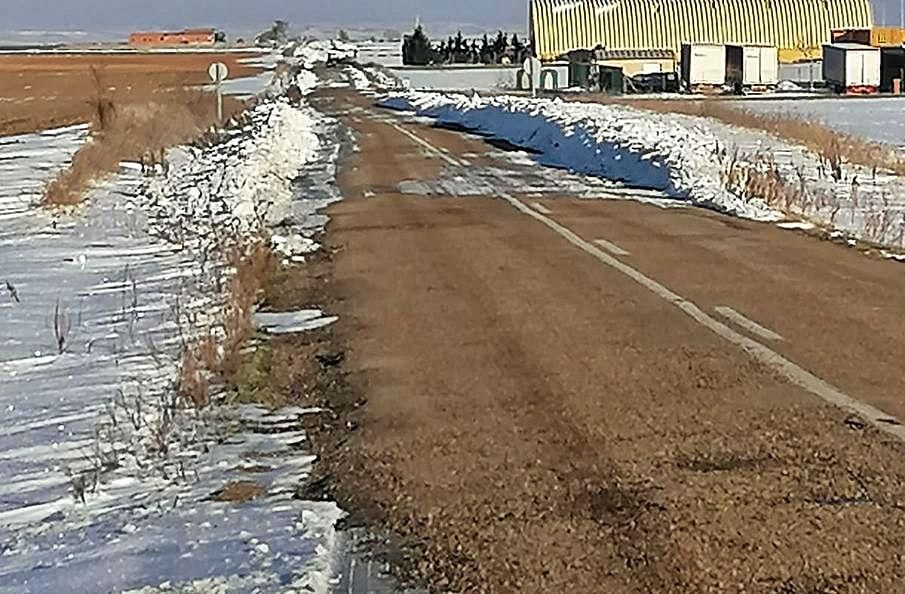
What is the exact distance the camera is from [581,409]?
7398 millimetres

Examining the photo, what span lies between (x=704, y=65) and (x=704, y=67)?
13cm

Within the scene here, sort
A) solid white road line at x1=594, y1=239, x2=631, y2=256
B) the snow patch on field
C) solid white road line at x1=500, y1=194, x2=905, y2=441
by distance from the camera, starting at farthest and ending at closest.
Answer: the snow patch on field < solid white road line at x1=594, y1=239, x2=631, y2=256 < solid white road line at x1=500, y1=194, x2=905, y2=441

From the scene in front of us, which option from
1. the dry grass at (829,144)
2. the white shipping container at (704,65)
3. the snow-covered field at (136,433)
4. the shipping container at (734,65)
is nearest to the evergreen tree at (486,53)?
the shipping container at (734,65)

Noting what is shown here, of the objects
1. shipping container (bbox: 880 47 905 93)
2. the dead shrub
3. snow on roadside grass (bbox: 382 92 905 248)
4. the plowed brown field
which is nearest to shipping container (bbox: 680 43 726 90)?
shipping container (bbox: 880 47 905 93)

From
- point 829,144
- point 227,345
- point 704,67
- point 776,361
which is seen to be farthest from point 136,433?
point 704,67

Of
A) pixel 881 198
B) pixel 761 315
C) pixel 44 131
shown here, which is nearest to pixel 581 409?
pixel 761 315

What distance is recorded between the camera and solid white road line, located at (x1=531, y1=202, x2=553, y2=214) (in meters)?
18.5

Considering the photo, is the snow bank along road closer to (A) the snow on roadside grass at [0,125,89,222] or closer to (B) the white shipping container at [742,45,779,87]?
(A) the snow on roadside grass at [0,125,89,222]

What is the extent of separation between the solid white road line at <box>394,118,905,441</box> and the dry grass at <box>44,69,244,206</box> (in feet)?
36.0

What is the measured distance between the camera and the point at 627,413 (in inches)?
286

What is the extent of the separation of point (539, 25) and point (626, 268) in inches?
4034

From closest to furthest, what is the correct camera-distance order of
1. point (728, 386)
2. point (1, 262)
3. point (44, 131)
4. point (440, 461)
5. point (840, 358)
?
1. point (440, 461)
2. point (728, 386)
3. point (840, 358)
4. point (1, 262)
5. point (44, 131)

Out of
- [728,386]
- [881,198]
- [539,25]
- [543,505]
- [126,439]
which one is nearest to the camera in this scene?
[543,505]

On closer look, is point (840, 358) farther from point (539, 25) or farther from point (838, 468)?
point (539, 25)
